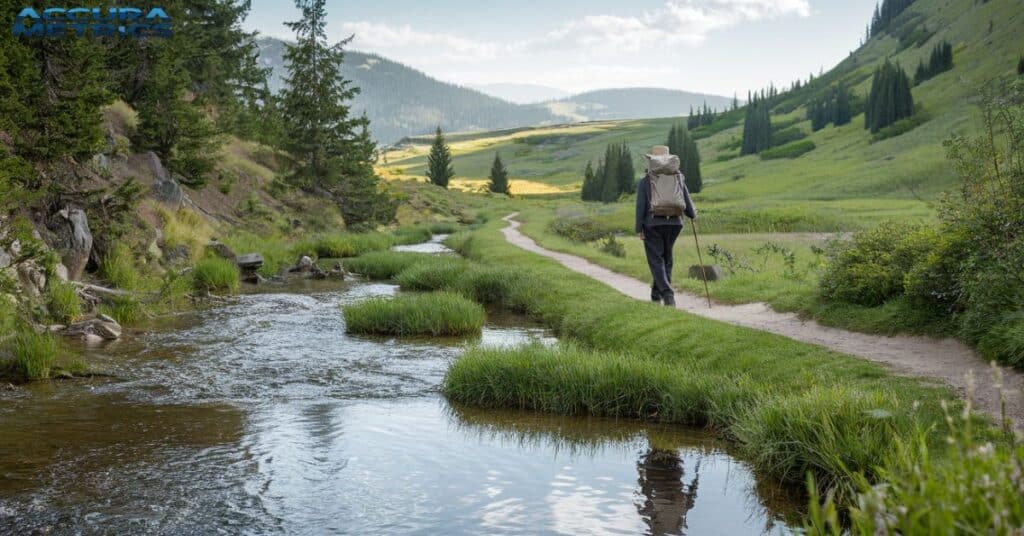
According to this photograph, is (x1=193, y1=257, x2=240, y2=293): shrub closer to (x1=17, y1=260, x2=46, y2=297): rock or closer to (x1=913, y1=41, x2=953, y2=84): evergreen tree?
(x1=17, y1=260, x2=46, y2=297): rock

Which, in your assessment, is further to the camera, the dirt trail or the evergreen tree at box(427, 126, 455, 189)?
the evergreen tree at box(427, 126, 455, 189)

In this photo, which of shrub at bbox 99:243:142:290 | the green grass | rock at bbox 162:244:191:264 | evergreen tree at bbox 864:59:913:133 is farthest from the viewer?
evergreen tree at bbox 864:59:913:133

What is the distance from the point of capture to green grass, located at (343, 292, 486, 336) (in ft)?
53.2

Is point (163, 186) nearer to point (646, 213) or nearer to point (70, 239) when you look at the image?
point (70, 239)

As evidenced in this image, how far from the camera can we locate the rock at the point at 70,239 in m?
17.1

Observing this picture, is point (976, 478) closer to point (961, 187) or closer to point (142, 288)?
point (961, 187)

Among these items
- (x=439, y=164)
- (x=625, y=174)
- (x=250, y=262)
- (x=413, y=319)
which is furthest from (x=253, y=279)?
(x=625, y=174)

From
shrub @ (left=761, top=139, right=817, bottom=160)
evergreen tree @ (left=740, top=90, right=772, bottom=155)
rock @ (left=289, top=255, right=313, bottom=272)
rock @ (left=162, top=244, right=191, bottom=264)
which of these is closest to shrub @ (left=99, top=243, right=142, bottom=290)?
rock @ (left=162, top=244, right=191, bottom=264)

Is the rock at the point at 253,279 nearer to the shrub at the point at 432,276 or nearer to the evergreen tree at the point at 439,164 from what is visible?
the shrub at the point at 432,276

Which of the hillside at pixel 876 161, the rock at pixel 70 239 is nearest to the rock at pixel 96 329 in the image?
the rock at pixel 70 239

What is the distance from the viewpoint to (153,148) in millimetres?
28922

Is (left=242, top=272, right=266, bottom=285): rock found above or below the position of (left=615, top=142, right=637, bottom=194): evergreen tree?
→ below

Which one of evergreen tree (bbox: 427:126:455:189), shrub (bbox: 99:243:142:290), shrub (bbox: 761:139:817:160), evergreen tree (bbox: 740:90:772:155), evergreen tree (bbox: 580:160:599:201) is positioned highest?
evergreen tree (bbox: 740:90:772:155)

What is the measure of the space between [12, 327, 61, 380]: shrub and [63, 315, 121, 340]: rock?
2.47 meters
